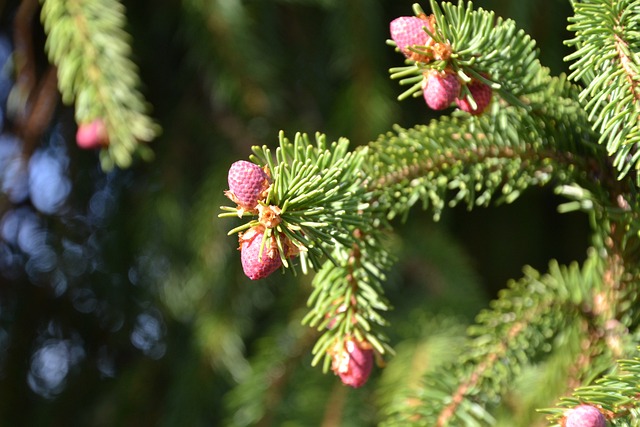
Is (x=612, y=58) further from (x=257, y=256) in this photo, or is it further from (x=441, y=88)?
(x=257, y=256)

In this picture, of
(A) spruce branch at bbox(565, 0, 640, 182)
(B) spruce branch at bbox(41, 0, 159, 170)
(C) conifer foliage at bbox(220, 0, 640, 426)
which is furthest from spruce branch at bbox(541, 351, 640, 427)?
(B) spruce branch at bbox(41, 0, 159, 170)

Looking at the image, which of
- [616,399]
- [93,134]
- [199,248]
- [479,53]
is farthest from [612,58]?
[199,248]

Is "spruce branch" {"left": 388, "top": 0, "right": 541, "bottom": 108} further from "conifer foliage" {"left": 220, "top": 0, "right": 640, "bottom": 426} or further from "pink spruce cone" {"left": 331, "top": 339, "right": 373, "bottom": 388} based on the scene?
"pink spruce cone" {"left": 331, "top": 339, "right": 373, "bottom": 388}

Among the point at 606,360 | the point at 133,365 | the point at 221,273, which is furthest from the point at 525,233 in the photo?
the point at 606,360

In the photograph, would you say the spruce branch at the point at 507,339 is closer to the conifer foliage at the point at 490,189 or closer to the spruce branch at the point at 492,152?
the conifer foliage at the point at 490,189

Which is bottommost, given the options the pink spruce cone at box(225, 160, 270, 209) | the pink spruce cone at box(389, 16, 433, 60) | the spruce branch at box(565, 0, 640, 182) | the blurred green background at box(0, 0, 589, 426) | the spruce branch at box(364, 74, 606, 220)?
the blurred green background at box(0, 0, 589, 426)

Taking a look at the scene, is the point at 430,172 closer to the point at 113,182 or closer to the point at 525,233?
the point at 113,182

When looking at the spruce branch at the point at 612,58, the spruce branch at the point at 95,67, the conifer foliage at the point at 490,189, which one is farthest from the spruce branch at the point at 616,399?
the spruce branch at the point at 95,67
